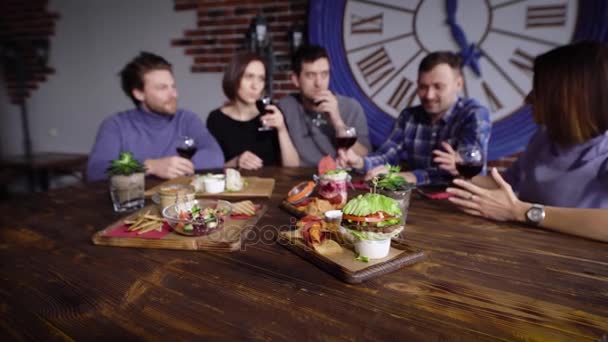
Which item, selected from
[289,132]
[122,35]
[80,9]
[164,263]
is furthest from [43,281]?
[80,9]

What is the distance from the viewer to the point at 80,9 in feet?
13.4

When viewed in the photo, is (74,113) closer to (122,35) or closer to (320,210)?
(122,35)

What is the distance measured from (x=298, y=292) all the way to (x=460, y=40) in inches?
107

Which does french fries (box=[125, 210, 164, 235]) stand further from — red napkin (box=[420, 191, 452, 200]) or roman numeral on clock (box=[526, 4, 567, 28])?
roman numeral on clock (box=[526, 4, 567, 28])

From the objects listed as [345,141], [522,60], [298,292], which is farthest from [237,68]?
[522,60]

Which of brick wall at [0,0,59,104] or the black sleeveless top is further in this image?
brick wall at [0,0,59,104]

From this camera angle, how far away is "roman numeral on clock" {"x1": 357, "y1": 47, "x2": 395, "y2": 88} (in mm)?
3152

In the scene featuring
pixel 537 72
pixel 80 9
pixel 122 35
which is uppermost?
pixel 80 9

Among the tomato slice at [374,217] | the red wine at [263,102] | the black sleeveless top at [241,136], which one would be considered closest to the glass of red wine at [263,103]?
the red wine at [263,102]

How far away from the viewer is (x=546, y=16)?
270 cm

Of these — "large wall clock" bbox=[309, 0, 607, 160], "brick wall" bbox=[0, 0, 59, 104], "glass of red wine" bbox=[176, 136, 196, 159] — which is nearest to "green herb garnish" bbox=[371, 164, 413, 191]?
"glass of red wine" bbox=[176, 136, 196, 159]

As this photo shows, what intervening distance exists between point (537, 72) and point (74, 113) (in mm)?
4526

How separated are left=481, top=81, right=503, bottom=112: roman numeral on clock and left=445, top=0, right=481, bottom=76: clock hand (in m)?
0.10

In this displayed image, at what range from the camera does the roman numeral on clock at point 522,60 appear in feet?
9.21
